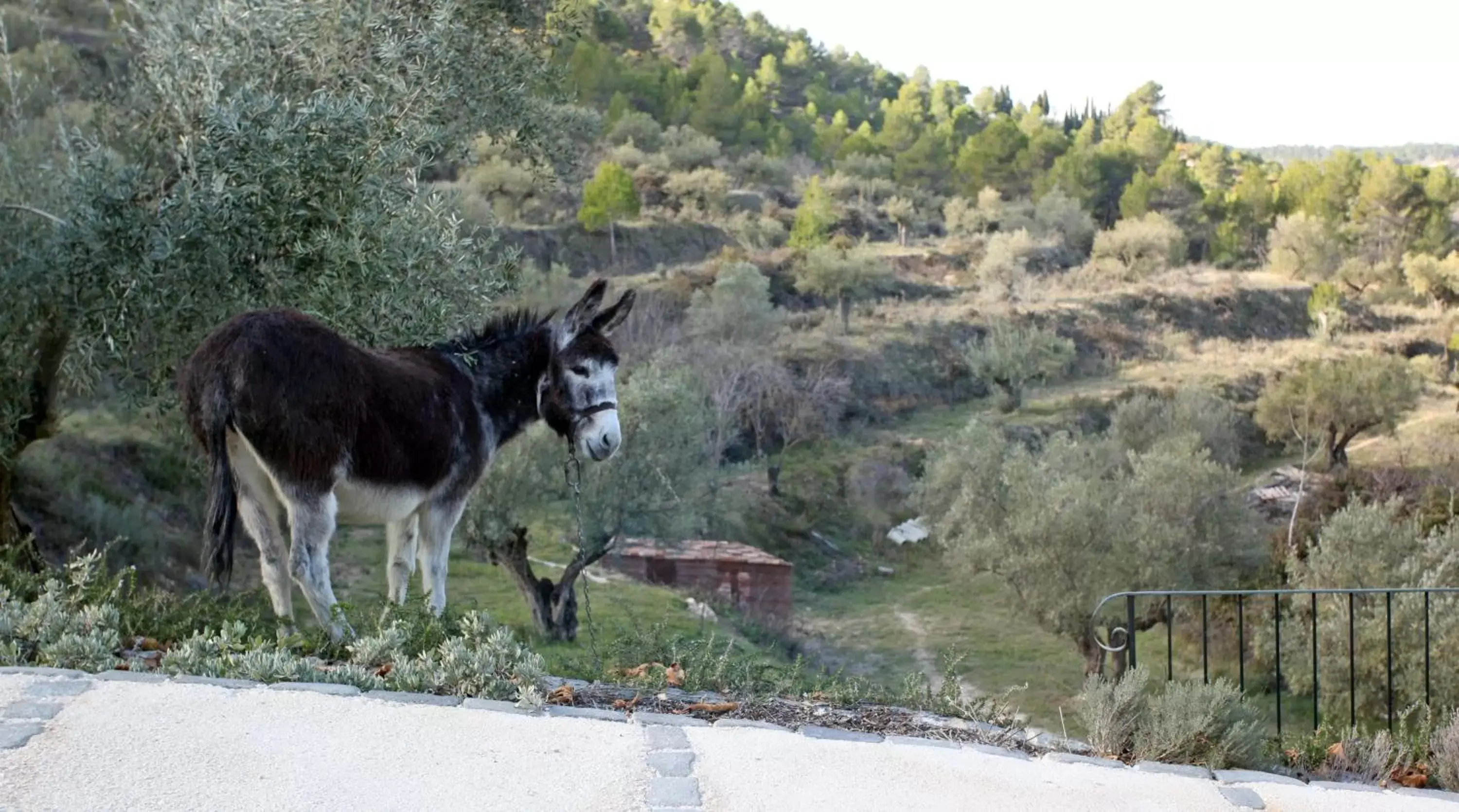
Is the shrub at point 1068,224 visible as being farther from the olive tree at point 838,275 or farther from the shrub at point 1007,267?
the olive tree at point 838,275

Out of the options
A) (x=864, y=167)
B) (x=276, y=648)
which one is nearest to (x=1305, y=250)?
(x=864, y=167)

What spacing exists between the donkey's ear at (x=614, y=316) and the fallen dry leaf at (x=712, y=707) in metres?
2.78

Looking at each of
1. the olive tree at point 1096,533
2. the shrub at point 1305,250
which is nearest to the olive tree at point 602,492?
the olive tree at point 1096,533

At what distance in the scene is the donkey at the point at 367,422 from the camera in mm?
6859

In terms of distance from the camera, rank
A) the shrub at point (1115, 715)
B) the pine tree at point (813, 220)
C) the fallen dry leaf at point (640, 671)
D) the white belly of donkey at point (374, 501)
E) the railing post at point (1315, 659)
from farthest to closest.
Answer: the pine tree at point (813, 220) → the railing post at point (1315, 659) → the white belly of donkey at point (374, 501) → the fallen dry leaf at point (640, 671) → the shrub at point (1115, 715)

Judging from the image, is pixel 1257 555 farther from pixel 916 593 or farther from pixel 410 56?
pixel 410 56

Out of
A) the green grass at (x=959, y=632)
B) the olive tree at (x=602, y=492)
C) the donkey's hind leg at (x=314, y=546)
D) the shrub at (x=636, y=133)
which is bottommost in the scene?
the green grass at (x=959, y=632)

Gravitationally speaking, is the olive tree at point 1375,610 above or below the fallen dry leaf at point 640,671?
below

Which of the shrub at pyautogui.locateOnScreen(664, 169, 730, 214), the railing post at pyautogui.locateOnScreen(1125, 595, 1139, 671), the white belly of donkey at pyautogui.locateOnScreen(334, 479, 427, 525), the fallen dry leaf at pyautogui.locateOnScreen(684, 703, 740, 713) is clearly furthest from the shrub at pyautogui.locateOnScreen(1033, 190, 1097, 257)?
the fallen dry leaf at pyautogui.locateOnScreen(684, 703, 740, 713)

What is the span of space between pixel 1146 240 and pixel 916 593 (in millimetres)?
44743

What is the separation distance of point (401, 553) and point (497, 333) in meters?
1.55

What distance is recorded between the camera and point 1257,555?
78.8ft

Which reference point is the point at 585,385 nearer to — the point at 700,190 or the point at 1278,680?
the point at 1278,680

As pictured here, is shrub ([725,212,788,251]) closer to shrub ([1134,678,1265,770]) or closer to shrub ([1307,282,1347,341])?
shrub ([1307,282,1347,341])
